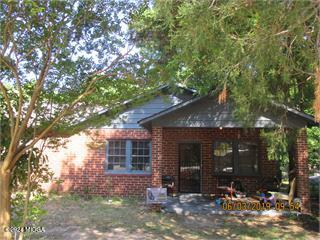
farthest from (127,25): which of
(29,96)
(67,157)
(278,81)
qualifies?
(67,157)

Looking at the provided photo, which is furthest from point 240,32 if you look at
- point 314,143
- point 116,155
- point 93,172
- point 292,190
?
point 314,143

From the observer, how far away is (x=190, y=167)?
1431 cm

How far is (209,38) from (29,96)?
9.45 feet

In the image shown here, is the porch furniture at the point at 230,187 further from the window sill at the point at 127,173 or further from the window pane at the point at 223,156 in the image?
the window sill at the point at 127,173

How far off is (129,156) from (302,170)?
6.80m

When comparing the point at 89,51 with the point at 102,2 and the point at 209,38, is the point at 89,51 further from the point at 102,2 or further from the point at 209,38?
the point at 209,38

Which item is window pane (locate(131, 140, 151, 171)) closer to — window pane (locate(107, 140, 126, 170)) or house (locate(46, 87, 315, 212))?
house (locate(46, 87, 315, 212))

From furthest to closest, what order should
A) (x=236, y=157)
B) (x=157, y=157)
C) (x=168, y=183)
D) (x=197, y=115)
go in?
(x=236, y=157)
(x=168, y=183)
(x=197, y=115)
(x=157, y=157)

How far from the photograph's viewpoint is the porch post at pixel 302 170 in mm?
10661

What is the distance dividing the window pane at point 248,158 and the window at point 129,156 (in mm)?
3992

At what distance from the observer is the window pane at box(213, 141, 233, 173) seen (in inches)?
546

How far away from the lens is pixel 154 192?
10.7 meters

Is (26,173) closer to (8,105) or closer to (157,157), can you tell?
(8,105)

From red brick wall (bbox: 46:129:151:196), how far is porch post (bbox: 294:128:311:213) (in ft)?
19.3
